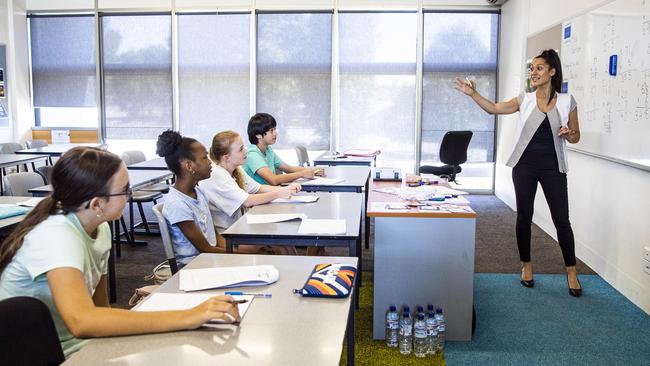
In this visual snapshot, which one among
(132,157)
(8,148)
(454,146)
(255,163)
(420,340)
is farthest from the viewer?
(8,148)

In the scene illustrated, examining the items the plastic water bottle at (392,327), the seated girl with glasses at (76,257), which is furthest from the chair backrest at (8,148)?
the seated girl with glasses at (76,257)

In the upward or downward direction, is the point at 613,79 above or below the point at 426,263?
above

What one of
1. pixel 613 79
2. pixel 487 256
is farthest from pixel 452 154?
pixel 613 79

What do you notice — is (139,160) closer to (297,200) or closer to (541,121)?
(297,200)

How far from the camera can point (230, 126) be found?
874 centimetres

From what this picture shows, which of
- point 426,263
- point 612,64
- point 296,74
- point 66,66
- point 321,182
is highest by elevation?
point 66,66

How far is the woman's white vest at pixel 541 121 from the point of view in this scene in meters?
4.00

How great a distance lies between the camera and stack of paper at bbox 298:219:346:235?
2850 millimetres

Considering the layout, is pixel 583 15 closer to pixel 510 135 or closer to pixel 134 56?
pixel 510 135

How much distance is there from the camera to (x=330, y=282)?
77.0 inches

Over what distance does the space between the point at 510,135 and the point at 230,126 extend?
374 cm

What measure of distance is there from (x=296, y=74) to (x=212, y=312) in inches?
283

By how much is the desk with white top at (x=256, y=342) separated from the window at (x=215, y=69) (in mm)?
6991

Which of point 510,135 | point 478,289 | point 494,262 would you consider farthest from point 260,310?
point 510,135
